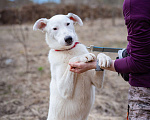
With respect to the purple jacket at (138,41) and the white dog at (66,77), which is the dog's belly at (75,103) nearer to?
the white dog at (66,77)

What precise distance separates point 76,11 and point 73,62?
17994mm

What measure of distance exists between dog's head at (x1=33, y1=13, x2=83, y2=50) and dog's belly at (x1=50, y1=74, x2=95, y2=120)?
18.4 inches

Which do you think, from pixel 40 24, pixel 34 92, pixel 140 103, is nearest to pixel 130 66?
pixel 140 103

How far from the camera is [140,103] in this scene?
5.24 feet

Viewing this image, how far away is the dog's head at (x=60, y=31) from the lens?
82.7 inches

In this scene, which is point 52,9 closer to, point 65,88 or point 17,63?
point 17,63

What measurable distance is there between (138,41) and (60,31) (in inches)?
40.2

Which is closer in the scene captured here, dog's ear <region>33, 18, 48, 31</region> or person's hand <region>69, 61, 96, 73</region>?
person's hand <region>69, 61, 96, 73</region>

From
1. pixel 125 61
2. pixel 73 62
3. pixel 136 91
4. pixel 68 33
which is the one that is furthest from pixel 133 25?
pixel 68 33

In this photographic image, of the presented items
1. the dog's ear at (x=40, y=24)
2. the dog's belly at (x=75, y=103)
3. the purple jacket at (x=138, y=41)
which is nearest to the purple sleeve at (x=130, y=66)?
the purple jacket at (x=138, y=41)

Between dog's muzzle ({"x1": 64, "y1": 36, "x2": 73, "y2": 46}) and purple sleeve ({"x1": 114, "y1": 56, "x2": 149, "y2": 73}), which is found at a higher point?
dog's muzzle ({"x1": 64, "y1": 36, "x2": 73, "y2": 46})

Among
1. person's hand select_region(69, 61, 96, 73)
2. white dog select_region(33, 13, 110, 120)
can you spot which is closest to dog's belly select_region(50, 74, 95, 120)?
white dog select_region(33, 13, 110, 120)

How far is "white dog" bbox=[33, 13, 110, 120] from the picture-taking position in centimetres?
212

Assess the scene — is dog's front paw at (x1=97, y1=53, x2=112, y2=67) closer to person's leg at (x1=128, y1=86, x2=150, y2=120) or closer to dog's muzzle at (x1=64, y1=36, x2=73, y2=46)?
person's leg at (x1=128, y1=86, x2=150, y2=120)
